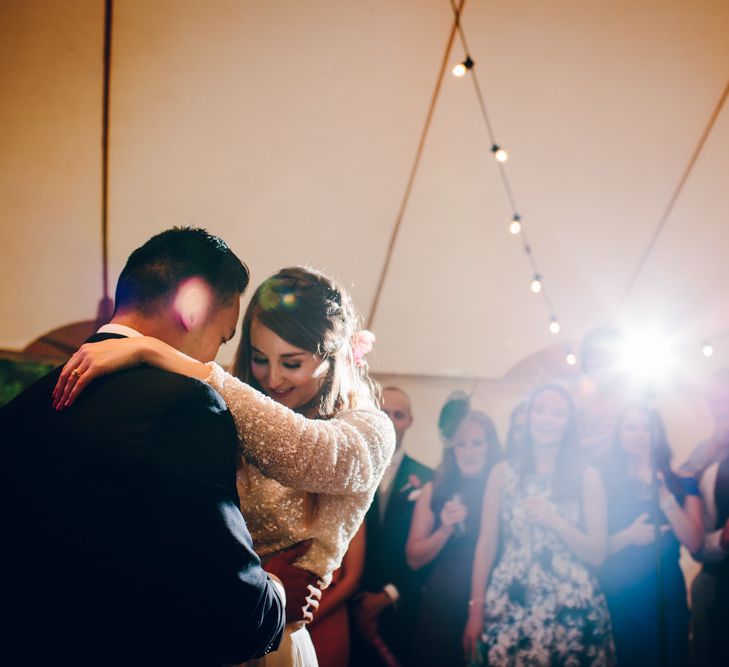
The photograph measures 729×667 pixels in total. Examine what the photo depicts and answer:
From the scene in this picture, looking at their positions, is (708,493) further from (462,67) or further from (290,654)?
(290,654)

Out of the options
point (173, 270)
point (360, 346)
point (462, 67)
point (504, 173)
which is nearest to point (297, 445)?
point (173, 270)

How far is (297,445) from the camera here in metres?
1.17

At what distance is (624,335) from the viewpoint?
3973mm

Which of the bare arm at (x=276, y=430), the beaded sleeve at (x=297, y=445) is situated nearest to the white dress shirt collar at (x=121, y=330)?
the bare arm at (x=276, y=430)

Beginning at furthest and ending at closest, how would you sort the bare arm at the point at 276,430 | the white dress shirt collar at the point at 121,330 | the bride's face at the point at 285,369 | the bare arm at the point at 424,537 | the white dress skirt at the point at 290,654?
the bare arm at the point at 424,537
the bride's face at the point at 285,369
the white dress skirt at the point at 290,654
the white dress shirt collar at the point at 121,330
the bare arm at the point at 276,430

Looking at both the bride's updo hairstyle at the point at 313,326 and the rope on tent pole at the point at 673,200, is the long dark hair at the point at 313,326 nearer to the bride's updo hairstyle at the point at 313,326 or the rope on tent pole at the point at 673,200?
the bride's updo hairstyle at the point at 313,326

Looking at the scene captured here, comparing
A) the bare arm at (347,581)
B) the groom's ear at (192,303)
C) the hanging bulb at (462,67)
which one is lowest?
the bare arm at (347,581)

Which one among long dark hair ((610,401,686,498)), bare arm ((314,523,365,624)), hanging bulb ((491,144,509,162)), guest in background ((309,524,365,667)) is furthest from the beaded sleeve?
long dark hair ((610,401,686,498))

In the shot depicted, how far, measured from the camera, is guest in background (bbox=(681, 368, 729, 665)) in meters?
3.37

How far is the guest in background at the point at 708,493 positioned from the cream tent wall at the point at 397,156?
109mm

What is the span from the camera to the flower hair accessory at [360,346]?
186cm

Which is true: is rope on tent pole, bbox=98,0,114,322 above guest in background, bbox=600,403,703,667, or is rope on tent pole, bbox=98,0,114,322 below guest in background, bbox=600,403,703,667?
above

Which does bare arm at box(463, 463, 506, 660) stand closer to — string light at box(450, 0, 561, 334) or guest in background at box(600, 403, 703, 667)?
guest in background at box(600, 403, 703, 667)

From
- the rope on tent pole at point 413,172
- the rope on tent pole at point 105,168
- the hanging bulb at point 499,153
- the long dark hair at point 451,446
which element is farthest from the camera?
the long dark hair at point 451,446
